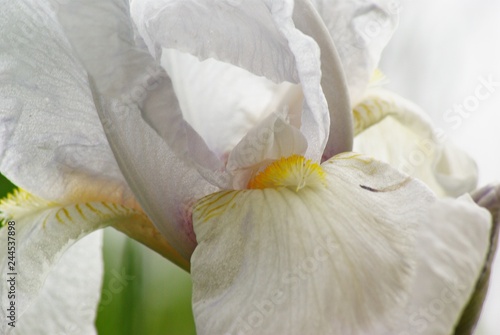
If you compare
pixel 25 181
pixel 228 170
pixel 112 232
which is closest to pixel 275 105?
pixel 228 170

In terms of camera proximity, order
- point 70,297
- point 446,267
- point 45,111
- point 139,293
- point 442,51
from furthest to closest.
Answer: point 442,51 → point 139,293 → point 70,297 → point 45,111 → point 446,267

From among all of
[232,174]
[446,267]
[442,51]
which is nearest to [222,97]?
[232,174]

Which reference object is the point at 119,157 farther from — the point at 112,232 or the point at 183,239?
the point at 112,232

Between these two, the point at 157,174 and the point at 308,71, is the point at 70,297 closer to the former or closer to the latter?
the point at 157,174

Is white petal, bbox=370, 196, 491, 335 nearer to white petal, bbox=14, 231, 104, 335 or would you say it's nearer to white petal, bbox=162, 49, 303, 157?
white petal, bbox=162, 49, 303, 157

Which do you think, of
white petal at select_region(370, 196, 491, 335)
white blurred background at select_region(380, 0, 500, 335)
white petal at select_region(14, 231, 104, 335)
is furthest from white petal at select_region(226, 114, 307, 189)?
white blurred background at select_region(380, 0, 500, 335)

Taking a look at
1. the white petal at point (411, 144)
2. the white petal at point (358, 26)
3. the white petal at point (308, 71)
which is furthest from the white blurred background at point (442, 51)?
the white petal at point (308, 71)
